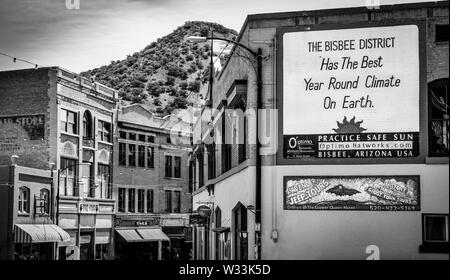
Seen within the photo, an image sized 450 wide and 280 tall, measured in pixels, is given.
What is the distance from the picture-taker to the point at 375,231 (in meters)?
18.1

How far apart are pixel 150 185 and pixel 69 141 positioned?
10.4 metres

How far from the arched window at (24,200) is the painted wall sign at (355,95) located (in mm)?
25849

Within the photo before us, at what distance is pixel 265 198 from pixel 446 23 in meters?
6.29

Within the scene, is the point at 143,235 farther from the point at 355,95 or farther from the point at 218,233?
the point at 355,95

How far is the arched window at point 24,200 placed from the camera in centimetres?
4062

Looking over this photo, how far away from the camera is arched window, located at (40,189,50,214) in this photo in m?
42.9

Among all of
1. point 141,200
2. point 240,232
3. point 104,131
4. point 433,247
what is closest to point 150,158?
point 141,200

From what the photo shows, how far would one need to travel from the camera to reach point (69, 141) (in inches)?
1829

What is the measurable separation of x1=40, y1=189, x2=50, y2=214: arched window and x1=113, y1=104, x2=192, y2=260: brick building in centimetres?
863

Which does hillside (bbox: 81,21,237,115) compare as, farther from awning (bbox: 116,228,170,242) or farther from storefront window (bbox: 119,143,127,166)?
awning (bbox: 116,228,170,242)

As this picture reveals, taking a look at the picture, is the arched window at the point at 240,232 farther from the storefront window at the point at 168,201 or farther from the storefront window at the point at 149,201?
the storefront window at the point at 168,201

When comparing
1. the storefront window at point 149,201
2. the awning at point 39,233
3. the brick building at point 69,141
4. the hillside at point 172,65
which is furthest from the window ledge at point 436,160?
the storefront window at point 149,201

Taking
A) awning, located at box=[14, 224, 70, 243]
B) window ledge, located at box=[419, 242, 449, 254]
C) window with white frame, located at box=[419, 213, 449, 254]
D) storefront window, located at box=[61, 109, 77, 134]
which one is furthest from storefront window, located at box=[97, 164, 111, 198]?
window ledge, located at box=[419, 242, 449, 254]
